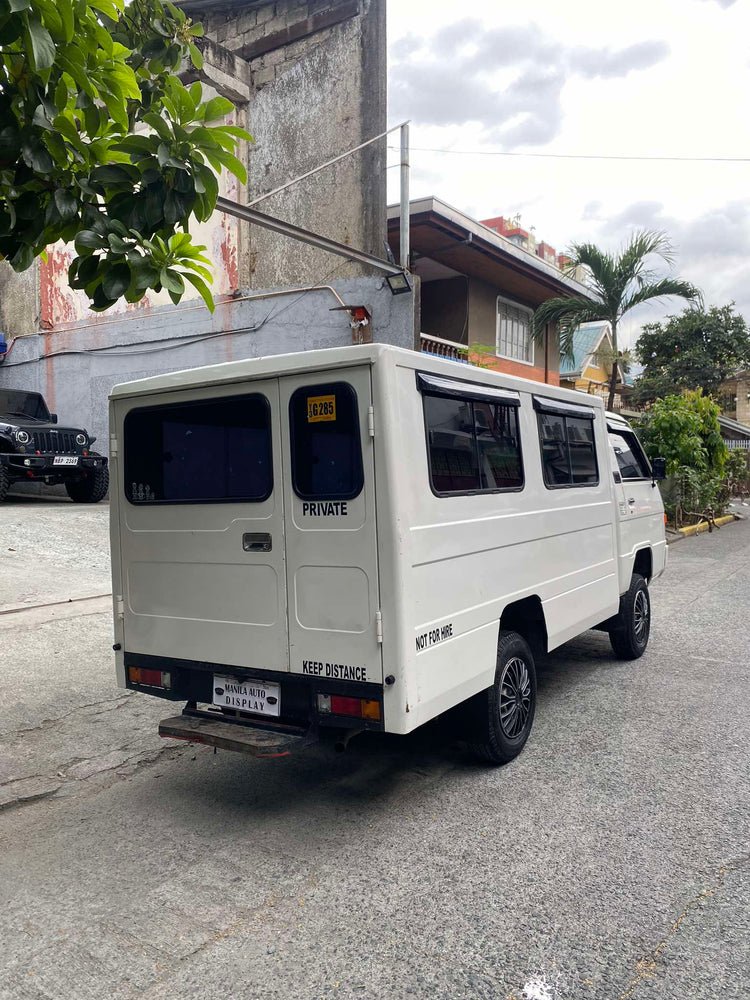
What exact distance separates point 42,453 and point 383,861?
1122 cm

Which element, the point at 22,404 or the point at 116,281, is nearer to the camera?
the point at 116,281

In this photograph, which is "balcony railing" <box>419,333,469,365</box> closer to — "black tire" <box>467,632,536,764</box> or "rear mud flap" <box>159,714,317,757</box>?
"black tire" <box>467,632,536,764</box>

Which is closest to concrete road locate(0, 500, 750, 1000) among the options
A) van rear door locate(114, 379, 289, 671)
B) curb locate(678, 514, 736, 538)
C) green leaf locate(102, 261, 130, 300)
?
van rear door locate(114, 379, 289, 671)

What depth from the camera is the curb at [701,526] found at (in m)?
16.4

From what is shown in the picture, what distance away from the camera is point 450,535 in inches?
153

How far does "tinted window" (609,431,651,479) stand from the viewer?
6.75m

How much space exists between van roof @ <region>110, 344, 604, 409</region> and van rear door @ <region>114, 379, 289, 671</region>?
0.06 m

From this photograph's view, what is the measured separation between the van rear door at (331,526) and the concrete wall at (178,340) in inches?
363

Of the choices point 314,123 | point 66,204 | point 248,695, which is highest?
point 314,123

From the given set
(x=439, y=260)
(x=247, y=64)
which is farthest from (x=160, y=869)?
(x=247, y=64)

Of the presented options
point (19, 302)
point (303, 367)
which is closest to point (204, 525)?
point (303, 367)

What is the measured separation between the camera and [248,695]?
3963mm

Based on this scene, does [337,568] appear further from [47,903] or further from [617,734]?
[617,734]

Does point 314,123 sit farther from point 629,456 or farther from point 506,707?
point 506,707
